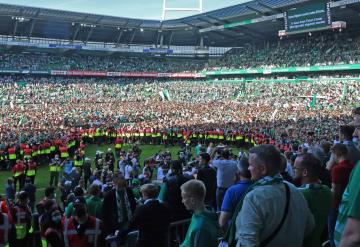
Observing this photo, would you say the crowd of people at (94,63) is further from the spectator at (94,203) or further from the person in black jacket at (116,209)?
the person in black jacket at (116,209)

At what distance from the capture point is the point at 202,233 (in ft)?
11.5

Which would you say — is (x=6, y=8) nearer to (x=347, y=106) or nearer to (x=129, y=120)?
(x=129, y=120)

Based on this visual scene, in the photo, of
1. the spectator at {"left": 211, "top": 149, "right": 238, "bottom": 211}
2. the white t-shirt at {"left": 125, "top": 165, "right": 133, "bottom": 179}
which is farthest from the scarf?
the white t-shirt at {"left": 125, "top": 165, "right": 133, "bottom": 179}

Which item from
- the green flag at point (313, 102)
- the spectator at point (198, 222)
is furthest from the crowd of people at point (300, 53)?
the spectator at point (198, 222)

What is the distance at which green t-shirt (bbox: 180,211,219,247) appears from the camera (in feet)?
11.5

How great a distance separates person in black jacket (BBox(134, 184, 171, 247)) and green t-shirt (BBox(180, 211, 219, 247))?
1.18 metres

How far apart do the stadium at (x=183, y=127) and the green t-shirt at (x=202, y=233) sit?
1 centimetres

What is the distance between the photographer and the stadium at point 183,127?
3.76 metres

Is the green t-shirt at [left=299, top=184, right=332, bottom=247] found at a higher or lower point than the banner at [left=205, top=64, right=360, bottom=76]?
lower

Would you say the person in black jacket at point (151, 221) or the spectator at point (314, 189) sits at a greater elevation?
the spectator at point (314, 189)

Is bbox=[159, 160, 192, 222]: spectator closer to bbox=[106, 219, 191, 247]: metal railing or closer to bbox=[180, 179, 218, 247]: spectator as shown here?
bbox=[106, 219, 191, 247]: metal railing

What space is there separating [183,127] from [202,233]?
2614 centimetres

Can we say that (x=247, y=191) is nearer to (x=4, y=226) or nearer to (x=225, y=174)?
(x=4, y=226)

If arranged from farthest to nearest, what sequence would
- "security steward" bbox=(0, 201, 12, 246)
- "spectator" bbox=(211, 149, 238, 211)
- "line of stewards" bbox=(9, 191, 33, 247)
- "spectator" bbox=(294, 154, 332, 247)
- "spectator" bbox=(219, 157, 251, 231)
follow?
"spectator" bbox=(211, 149, 238, 211) < "line of stewards" bbox=(9, 191, 33, 247) < "security steward" bbox=(0, 201, 12, 246) < "spectator" bbox=(219, 157, 251, 231) < "spectator" bbox=(294, 154, 332, 247)
